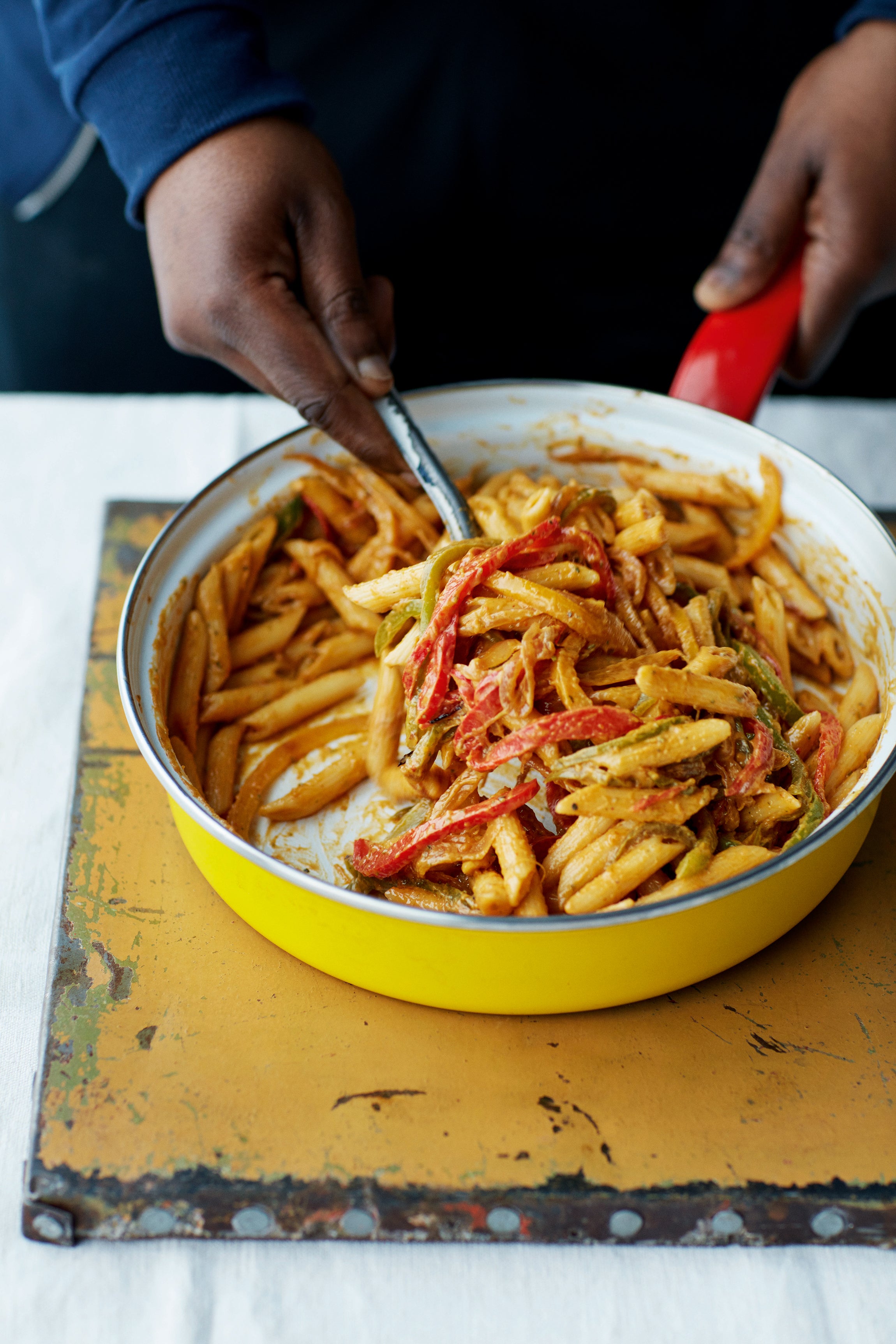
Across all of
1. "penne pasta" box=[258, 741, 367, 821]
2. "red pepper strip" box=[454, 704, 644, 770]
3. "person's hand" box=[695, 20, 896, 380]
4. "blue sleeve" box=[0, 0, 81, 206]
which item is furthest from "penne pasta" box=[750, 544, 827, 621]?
"blue sleeve" box=[0, 0, 81, 206]

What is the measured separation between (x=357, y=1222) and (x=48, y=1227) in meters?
0.40

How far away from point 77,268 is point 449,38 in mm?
1297

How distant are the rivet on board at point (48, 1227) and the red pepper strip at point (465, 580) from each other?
0.87m

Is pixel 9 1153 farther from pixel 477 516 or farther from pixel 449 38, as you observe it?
pixel 449 38

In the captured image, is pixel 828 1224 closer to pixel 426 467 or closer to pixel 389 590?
pixel 389 590

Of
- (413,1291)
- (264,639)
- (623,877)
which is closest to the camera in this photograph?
(413,1291)

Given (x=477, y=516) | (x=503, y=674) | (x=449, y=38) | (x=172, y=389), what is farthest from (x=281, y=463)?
(x=172, y=389)

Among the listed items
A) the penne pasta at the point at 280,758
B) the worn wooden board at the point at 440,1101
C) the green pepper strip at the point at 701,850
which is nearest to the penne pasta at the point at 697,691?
the green pepper strip at the point at 701,850

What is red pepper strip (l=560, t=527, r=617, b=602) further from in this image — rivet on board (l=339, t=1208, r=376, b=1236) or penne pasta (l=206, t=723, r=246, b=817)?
rivet on board (l=339, t=1208, r=376, b=1236)

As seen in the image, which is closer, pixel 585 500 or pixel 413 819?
pixel 413 819

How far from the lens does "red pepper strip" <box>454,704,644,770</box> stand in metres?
1.51

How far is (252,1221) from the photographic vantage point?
1.39m

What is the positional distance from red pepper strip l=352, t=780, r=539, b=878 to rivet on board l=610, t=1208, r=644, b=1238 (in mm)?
540

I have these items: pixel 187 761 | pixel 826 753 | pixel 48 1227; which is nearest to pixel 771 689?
pixel 826 753
